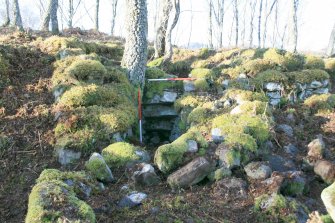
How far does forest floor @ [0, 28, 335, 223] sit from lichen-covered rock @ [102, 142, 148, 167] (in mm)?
235

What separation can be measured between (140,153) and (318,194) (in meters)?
3.28

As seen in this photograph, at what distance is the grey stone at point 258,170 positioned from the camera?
573 cm

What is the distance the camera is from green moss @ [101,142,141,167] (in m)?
6.19

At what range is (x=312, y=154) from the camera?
6.69 m

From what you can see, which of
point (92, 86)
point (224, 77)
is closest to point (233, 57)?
point (224, 77)

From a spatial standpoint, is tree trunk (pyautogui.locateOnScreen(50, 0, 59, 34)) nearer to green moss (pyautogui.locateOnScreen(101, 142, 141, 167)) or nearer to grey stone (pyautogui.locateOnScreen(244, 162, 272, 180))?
green moss (pyautogui.locateOnScreen(101, 142, 141, 167))

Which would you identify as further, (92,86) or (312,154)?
(92,86)

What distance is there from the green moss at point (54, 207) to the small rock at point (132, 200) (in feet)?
2.74

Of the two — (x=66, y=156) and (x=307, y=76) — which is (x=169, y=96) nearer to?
(x=66, y=156)

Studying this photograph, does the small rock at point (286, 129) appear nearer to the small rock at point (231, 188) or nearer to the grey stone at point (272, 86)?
the grey stone at point (272, 86)

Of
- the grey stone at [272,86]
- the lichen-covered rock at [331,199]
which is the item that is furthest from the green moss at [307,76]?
the lichen-covered rock at [331,199]

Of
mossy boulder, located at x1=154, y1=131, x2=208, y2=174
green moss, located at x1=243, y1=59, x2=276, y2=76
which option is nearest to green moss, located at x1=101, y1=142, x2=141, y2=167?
mossy boulder, located at x1=154, y1=131, x2=208, y2=174

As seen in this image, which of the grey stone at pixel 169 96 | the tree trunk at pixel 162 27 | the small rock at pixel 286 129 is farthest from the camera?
the tree trunk at pixel 162 27

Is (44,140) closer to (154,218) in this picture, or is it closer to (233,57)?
(154,218)
